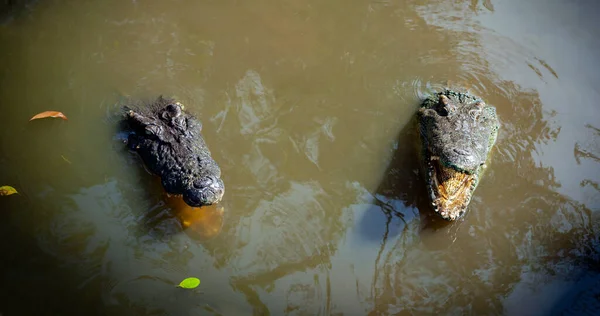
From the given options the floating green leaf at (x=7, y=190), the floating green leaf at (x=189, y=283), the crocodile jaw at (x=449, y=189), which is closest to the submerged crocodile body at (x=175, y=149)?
the floating green leaf at (x=189, y=283)

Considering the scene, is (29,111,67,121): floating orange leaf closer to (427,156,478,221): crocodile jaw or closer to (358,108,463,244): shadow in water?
(358,108,463,244): shadow in water

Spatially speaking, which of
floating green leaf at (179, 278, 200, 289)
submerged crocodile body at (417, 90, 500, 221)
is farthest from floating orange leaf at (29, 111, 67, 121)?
submerged crocodile body at (417, 90, 500, 221)

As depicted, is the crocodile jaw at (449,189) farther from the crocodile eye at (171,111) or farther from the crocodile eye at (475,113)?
the crocodile eye at (171,111)

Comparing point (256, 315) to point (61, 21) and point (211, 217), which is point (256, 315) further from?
point (61, 21)

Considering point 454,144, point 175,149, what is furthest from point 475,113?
point 175,149

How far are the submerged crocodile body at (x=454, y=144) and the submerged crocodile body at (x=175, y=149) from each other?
6.45 feet

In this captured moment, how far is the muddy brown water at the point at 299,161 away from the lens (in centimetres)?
386

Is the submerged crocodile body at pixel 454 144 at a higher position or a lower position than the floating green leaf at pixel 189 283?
higher

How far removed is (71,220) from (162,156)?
96 cm

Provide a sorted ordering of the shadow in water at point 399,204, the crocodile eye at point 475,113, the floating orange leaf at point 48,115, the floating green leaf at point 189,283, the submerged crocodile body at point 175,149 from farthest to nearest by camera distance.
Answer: the floating orange leaf at point 48,115 < the crocodile eye at point 475,113 < the shadow in water at point 399,204 < the submerged crocodile body at point 175,149 < the floating green leaf at point 189,283

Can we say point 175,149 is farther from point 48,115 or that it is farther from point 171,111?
point 48,115

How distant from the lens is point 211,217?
4227 millimetres

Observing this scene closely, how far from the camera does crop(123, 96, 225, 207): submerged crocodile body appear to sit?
4070mm

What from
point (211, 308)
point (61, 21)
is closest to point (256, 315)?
point (211, 308)
